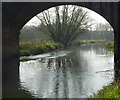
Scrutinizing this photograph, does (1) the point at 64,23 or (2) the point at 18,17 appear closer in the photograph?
(2) the point at 18,17

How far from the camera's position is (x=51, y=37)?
43781 millimetres

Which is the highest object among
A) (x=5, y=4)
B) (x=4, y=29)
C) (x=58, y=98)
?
(x=5, y=4)

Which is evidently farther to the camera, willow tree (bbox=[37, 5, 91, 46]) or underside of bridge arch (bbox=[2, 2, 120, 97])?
willow tree (bbox=[37, 5, 91, 46])

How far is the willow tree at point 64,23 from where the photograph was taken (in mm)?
41000

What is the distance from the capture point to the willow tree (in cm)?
4100

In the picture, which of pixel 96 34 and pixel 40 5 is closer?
pixel 40 5

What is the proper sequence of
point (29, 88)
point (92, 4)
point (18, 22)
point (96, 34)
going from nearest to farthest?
point (29, 88) → point (92, 4) → point (18, 22) → point (96, 34)

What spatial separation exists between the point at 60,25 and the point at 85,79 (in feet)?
107

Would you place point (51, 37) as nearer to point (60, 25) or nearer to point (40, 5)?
point (60, 25)

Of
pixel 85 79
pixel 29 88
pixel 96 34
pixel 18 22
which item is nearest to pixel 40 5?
pixel 18 22

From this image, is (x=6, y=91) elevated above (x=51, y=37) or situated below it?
below

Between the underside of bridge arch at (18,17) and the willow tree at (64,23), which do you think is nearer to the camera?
the underside of bridge arch at (18,17)

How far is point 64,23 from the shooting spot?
43.0 m

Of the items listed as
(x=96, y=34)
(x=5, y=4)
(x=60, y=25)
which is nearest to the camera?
(x=5, y=4)
